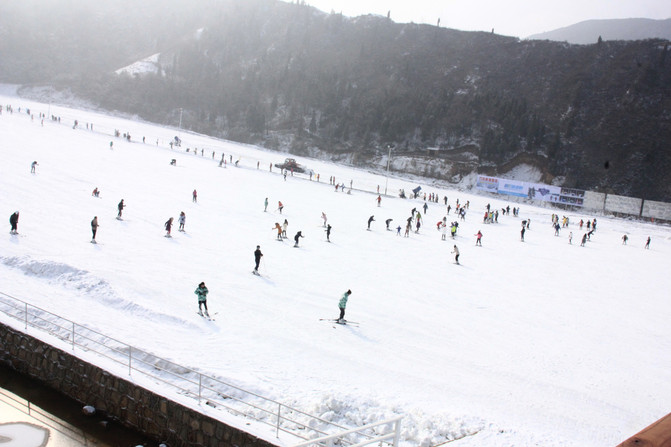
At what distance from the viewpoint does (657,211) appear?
179ft

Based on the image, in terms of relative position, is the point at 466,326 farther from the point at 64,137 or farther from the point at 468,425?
the point at 64,137

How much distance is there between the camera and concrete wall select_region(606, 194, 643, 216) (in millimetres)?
55000

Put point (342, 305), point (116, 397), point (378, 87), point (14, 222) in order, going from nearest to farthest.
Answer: point (116, 397) → point (342, 305) → point (14, 222) → point (378, 87)

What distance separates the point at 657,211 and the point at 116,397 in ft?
200

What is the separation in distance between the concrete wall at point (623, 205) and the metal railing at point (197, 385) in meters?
56.4

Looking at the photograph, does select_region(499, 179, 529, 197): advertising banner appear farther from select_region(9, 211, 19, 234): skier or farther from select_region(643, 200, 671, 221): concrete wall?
select_region(9, 211, 19, 234): skier

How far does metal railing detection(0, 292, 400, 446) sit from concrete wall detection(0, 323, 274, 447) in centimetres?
31

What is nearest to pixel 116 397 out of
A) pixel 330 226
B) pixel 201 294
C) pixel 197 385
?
pixel 197 385

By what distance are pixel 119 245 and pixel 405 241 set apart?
601 inches

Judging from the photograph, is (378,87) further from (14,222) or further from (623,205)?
(14,222)

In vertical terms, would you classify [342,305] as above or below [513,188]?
below

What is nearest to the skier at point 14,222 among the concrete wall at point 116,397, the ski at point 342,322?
the concrete wall at point 116,397

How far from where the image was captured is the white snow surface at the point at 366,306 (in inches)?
387

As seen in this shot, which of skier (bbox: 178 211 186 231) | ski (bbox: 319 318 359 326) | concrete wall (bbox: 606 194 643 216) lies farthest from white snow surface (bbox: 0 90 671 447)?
concrete wall (bbox: 606 194 643 216)
